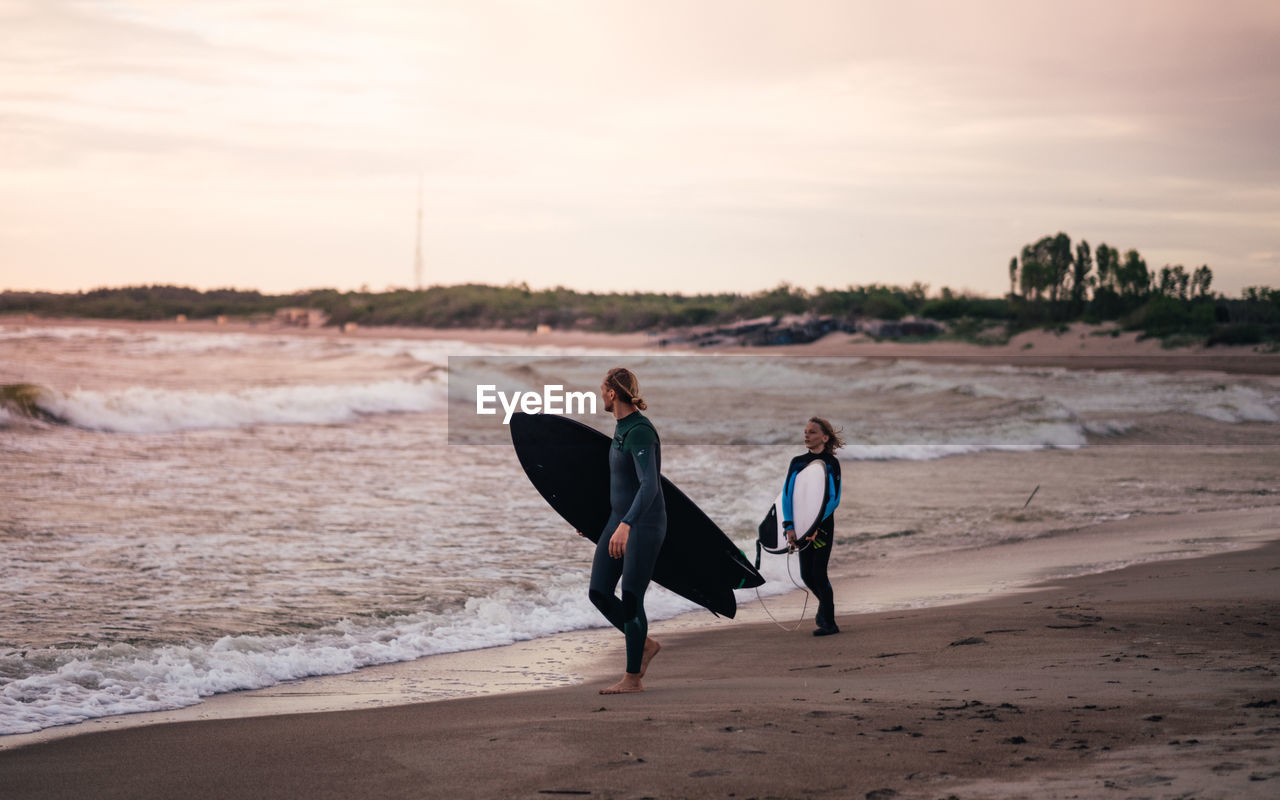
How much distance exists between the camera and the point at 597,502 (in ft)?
20.1

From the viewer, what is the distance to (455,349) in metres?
52.4

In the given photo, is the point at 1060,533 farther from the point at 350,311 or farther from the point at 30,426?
the point at 350,311

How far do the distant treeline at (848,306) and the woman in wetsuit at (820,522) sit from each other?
1484 inches

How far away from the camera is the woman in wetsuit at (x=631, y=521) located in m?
5.30

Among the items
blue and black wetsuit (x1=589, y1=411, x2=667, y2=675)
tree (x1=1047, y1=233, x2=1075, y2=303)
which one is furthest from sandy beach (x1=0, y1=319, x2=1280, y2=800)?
tree (x1=1047, y1=233, x2=1075, y2=303)

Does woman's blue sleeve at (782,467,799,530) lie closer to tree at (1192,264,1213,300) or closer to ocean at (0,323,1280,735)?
ocean at (0,323,1280,735)

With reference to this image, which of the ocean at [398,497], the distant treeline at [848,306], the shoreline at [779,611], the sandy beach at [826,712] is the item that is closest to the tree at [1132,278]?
the distant treeline at [848,306]

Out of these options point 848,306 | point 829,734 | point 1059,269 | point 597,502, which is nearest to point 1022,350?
point 1059,269

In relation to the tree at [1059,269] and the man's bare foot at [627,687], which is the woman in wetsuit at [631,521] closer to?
the man's bare foot at [627,687]

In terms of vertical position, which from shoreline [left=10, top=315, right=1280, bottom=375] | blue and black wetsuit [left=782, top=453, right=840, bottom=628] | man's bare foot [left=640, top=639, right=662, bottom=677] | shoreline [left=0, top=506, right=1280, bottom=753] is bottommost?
shoreline [left=0, top=506, right=1280, bottom=753]

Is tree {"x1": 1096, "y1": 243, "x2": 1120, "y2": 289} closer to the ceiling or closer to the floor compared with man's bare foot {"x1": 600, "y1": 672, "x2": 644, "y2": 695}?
closer to the ceiling

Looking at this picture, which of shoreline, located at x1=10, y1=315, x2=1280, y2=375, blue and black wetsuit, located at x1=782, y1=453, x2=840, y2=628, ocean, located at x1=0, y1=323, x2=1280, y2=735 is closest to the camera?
ocean, located at x1=0, y1=323, x2=1280, y2=735

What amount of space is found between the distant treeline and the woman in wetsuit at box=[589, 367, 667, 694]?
39717 mm

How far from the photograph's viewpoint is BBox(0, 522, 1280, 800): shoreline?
3607 mm
